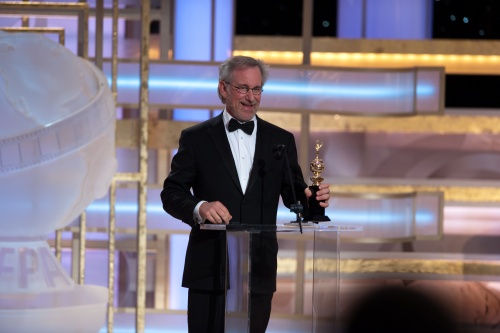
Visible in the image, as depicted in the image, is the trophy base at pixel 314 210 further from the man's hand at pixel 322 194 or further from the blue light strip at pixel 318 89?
the blue light strip at pixel 318 89

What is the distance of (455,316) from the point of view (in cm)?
123

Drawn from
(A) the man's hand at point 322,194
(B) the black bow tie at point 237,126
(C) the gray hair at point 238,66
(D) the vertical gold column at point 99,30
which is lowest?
(A) the man's hand at point 322,194

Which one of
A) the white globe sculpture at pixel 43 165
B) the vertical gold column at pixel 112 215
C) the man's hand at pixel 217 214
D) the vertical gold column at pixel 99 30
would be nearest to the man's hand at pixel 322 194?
the man's hand at pixel 217 214

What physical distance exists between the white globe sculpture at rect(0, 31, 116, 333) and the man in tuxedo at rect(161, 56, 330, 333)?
119cm

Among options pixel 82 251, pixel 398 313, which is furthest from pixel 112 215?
pixel 398 313

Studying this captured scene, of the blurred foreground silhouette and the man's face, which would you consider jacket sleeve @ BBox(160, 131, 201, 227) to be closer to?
the man's face

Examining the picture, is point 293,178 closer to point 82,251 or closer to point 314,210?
point 314,210

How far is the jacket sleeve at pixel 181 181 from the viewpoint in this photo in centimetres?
250

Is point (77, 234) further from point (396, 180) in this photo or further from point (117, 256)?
point (396, 180)

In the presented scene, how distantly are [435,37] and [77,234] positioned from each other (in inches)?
83.4

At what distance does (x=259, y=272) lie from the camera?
7.30ft

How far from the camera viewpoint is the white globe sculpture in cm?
358

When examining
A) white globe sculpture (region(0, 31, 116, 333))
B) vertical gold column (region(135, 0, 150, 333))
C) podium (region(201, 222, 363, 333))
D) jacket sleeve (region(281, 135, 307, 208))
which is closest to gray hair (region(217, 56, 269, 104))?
jacket sleeve (region(281, 135, 307, 208))

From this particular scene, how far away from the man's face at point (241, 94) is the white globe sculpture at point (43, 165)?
1242mm
